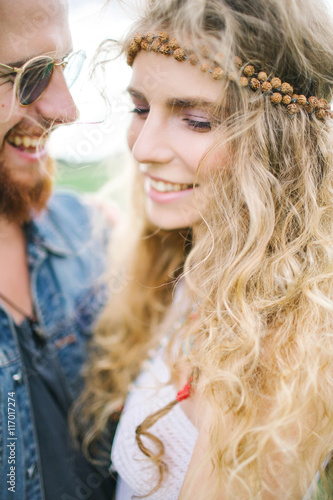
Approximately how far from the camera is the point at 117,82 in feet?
4.01

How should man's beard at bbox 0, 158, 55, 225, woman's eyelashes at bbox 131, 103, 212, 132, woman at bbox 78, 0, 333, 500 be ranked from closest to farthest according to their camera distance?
1. woman at bbox 78, 0, 333, 500
2. woman's eyelashes at bbox 131, 103, 212, 132
3. man's beard at bbox 0, 158, 55, 225

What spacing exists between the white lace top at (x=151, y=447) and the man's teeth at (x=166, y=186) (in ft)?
2.27

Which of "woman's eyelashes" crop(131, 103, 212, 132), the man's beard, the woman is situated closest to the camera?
the woman

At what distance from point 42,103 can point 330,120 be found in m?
0.88

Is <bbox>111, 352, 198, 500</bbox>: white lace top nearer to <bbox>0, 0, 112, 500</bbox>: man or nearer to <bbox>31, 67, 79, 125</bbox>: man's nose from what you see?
<bbox>0, 0, 112, 500</bbox>: man

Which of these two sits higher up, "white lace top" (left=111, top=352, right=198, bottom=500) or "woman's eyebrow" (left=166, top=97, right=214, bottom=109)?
"woman's eyebrow" (left=166, top=97, right=214, bottom=109)

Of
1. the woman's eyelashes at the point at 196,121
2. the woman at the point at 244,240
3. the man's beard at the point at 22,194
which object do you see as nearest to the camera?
the woman at the point at 244,240

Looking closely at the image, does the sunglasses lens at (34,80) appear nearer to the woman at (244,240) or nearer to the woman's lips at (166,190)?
the woman at (244,240)

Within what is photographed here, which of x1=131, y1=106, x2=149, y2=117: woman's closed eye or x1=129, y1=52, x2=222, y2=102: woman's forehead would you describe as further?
x1=131, y1=106, x2=149, y2=117: woman's closed eye

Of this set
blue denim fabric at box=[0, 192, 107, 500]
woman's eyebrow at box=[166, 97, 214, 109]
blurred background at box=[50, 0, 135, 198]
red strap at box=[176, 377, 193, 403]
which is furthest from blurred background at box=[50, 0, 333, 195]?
red strap at box=[176, 377, 193, 403]

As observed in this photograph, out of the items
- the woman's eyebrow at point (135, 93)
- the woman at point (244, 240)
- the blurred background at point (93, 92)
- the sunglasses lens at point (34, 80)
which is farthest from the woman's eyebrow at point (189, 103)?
the sunglasses lens at point (34, 80)

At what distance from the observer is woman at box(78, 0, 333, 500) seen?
3.25 feet

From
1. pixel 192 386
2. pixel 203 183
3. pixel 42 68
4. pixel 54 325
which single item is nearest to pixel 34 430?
pixel 54 325

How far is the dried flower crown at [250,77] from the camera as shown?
1051 mm
